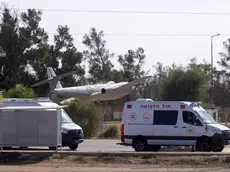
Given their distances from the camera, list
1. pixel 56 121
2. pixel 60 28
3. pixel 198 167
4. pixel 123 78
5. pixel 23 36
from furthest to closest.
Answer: pixel 123 78 → pixel 60 28 → pixel 23 36 → pixel 56 121 → pixel 198 167

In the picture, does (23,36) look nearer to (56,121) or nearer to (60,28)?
(60,28)

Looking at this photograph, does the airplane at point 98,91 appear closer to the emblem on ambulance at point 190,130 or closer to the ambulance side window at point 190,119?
the ambulance side window at point 190,119

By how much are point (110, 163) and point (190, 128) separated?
21.9 feet

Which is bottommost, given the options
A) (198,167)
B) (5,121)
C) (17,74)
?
(198,167)

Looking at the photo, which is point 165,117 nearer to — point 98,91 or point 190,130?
point 190,130

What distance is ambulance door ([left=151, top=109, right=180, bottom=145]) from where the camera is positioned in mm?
27375

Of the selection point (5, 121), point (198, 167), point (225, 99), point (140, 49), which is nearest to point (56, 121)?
point (5, 121)

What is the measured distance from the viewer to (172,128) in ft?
89.9

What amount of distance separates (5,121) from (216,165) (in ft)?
26.1

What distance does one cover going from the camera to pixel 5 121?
917 inches

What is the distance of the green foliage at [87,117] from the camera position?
4338 centimetres

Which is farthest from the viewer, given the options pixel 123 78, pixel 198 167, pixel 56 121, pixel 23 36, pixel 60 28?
pixel 123 78

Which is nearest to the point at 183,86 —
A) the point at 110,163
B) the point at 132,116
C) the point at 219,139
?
the point at 132,116

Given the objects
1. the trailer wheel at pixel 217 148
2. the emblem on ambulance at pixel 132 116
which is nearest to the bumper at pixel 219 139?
the trailer wheel at pixel 217 148
